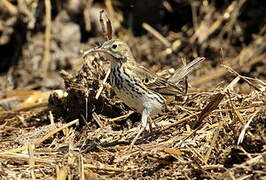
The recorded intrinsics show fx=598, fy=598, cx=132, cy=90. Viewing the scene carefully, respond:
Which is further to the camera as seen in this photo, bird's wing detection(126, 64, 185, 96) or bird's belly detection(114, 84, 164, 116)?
bird's wing detection(126, 64, 185, 96)

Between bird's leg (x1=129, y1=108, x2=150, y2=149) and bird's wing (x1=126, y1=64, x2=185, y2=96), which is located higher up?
bird's wing (x1=126, y1=64, x2=185, y2=96)

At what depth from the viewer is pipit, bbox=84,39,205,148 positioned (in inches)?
213

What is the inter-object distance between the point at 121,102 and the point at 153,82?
0.58 meters

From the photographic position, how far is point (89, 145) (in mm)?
5309

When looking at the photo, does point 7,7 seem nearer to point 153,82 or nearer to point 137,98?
point 153,82

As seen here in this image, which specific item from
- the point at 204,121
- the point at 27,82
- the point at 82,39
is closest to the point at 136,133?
the point at 204,121

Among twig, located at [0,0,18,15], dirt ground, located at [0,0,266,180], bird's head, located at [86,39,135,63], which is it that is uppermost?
twig, located at [0,0,18,15]

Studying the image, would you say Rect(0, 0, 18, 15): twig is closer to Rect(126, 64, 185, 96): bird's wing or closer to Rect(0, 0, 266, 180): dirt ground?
Rect(0, 0, 266, 180): dirt ground

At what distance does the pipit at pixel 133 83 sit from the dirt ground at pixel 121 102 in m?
0.22

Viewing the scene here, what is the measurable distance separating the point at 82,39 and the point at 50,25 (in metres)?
0.61

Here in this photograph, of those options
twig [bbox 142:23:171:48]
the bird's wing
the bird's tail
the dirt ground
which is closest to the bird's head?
the bird's wing

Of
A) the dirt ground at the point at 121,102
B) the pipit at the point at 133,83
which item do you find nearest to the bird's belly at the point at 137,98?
the pipit at the point at 133,83

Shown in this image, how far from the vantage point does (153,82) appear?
568 cm

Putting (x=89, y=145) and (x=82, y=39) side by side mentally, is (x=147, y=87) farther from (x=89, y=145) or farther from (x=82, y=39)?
(x=82, y=39)
